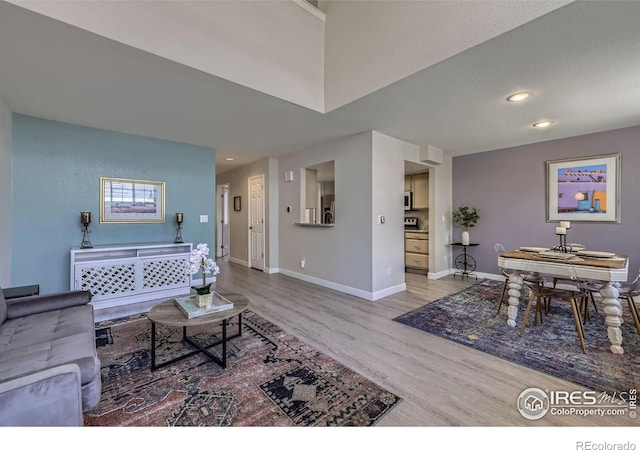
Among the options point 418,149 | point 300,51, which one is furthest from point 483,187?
point 300,51

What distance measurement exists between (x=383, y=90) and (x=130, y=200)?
3698mm

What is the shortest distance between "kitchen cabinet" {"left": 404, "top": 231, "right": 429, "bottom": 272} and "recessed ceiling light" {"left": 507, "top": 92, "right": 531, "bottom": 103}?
2.97 m

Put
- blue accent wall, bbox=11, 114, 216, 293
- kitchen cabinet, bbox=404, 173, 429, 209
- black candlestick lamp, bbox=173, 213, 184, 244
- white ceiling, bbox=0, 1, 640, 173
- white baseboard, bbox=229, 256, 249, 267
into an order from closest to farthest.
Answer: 1. white ceiling, bbox=0, 1, 640, 173
2. blue accent wall, bbox=11, 114, 216, 293
3. black candlestick lamp, bbox=173, 213, 184, 244
4. kitchen cabinet, bbox=404, 173, 429, 209
5. white baseboard, bbox=229, 256, 249, 267

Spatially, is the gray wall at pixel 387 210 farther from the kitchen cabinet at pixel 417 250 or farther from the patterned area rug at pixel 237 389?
the patterned area rug at pixel 237 389

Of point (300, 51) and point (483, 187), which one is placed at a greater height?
point (300, 51)

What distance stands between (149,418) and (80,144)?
142 inches

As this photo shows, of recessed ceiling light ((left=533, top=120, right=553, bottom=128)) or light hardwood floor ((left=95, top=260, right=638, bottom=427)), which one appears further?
recessed ceiling light ((left=533, top=120, right=553, bottom=128))

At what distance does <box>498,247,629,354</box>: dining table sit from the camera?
90.0 inches

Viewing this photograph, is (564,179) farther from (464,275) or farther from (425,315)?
(425,315)

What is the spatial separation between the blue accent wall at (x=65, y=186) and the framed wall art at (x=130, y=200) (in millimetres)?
66

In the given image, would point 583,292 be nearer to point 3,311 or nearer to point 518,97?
point 518,97

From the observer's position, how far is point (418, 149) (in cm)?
465

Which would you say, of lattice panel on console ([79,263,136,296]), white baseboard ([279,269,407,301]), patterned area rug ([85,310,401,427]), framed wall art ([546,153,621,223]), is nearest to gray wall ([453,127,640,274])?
framed wall art ([546,153,621,223])
